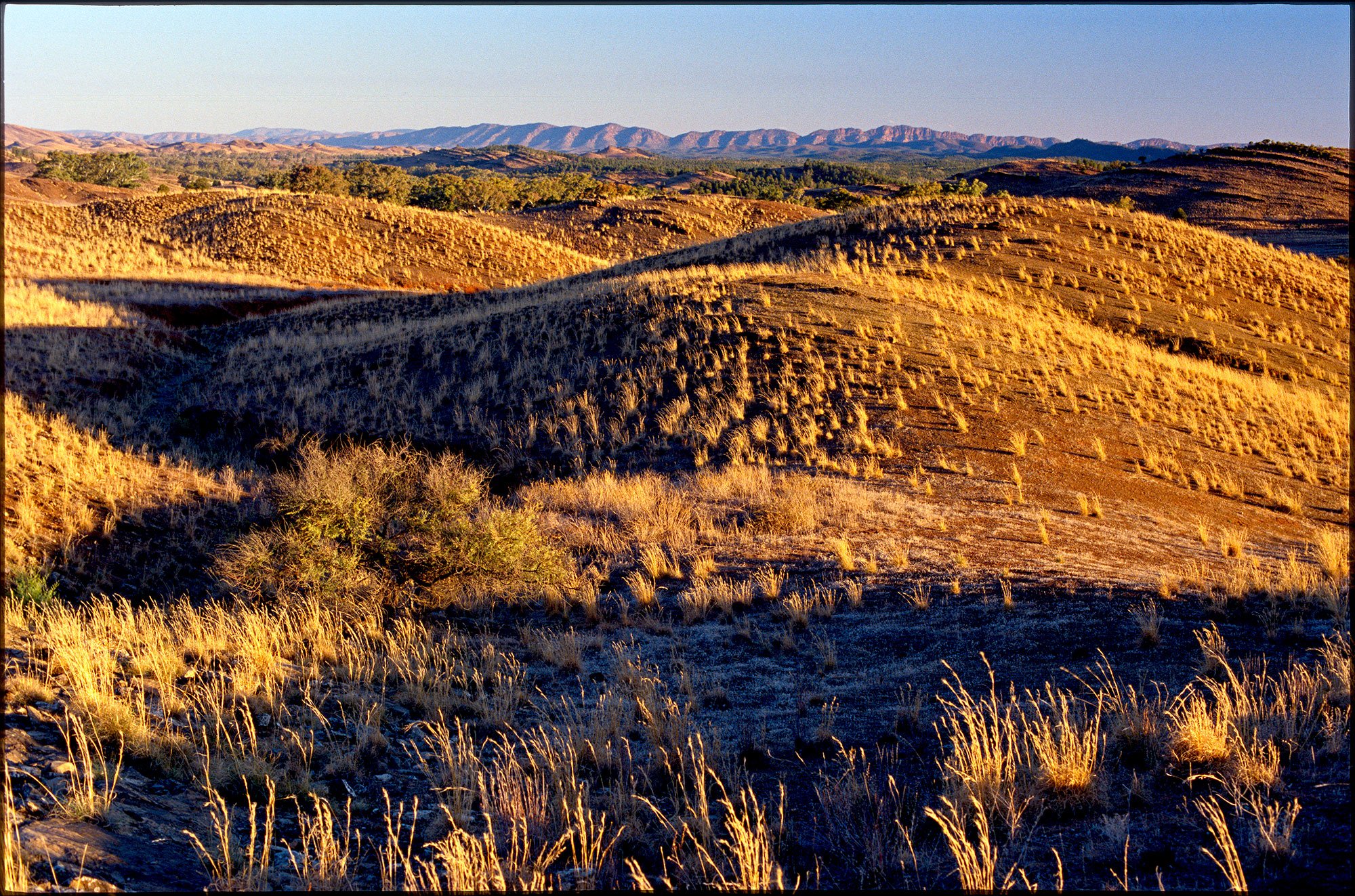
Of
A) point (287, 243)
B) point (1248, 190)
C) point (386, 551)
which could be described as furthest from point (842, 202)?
point (386, 551)

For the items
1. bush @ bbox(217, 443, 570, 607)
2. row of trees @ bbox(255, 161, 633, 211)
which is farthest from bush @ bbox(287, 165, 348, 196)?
bush @ bbox(217, 443, 570, 607)

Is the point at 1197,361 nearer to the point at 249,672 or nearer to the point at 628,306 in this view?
the point at 628,306

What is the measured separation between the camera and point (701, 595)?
7957mm

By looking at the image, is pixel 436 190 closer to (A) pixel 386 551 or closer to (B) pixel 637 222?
(B) pixel 637 222

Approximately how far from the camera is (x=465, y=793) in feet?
14.9

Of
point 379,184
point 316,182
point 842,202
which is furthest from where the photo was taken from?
point 379,184

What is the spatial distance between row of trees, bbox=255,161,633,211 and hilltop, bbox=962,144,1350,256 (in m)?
40.4

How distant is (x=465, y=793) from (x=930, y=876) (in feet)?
8.21

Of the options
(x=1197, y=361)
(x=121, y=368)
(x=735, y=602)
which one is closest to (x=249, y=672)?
(x=735, y=602)

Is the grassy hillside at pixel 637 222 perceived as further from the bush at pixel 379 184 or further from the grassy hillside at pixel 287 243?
the bush at pixel 379 184

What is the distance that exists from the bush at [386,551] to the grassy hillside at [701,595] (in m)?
0.05

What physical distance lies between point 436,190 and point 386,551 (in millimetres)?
69431

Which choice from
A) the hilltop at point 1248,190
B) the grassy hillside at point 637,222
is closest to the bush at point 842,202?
the grassy hillside at point 637,222

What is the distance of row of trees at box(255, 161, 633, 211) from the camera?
7019 centimetres
